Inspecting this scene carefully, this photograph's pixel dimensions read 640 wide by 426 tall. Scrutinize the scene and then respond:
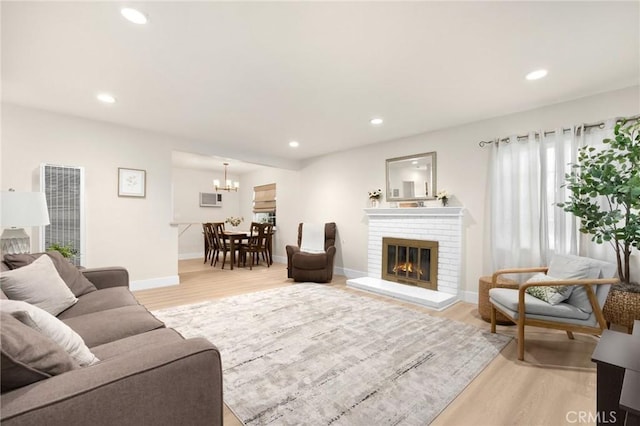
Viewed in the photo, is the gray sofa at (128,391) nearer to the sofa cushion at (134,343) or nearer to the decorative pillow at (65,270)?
the sofa cushion at (134,343)

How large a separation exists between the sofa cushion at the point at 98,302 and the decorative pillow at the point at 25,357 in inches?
45.4

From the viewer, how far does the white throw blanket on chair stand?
536cm

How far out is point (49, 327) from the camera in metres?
1.05

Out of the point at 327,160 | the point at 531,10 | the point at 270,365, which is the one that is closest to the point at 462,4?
the point at 531,10

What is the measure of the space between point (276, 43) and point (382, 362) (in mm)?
2566

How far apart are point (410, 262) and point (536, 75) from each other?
2833 mm

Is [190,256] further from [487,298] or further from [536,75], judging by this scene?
[536,75]

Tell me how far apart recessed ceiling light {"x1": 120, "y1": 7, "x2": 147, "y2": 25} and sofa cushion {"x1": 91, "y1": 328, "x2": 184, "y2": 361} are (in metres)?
1.96

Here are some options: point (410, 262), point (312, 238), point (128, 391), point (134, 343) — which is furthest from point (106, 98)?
point (410, 262)

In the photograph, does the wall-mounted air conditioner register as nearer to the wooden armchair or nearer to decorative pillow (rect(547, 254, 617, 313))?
the wooden armchair

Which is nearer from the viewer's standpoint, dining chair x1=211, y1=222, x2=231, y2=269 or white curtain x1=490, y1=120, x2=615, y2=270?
white curtain x1=490, y1=120, x2=615, y2=270

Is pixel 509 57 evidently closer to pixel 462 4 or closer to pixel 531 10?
pixel 531 10

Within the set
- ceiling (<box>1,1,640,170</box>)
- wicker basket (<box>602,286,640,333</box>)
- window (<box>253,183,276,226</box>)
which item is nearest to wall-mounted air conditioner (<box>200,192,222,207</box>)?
window (<box>253,183,276,226</box>)

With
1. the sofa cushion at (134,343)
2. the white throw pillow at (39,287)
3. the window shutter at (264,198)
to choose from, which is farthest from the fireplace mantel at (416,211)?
the white throw pillow at (39,287)
